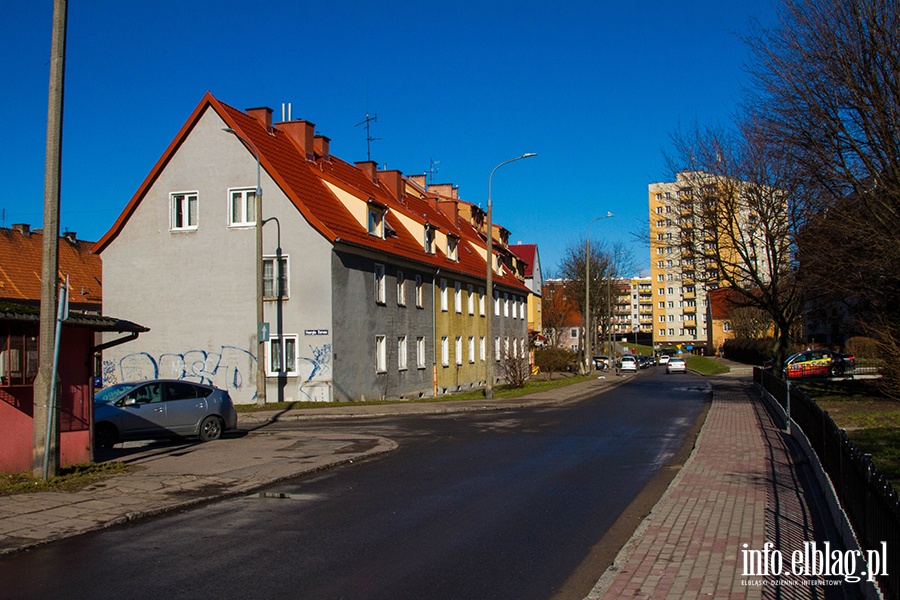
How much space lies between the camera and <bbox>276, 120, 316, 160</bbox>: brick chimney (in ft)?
116

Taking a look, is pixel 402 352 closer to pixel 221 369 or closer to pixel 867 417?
pixel 221 369

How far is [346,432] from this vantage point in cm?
1933

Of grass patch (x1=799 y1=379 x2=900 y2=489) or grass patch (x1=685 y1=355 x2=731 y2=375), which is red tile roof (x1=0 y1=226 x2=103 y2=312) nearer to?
grass patch (x1=799 y1=379 x2=900 y2=489)

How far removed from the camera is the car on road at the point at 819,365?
125 ft

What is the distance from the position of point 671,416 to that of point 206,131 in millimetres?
19964

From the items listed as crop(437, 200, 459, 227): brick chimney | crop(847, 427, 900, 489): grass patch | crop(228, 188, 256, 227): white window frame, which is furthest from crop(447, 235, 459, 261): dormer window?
crop(847, 427, 900, 489): grass patch

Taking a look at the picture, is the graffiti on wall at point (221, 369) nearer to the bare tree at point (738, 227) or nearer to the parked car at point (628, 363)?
the bare tree at point (738, 227)

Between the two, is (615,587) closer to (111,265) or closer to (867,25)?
(867,25)

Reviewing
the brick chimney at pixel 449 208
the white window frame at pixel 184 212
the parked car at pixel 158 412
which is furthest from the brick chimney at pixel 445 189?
the parked car at pixel 158 412

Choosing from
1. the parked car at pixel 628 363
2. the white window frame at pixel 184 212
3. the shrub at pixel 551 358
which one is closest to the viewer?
the white window frame at pixel 184 212

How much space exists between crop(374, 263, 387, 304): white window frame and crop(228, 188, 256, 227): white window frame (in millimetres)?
5334

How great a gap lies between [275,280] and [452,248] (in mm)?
15458

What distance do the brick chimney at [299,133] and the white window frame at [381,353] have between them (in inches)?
353

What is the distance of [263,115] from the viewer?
33781 millimetres
